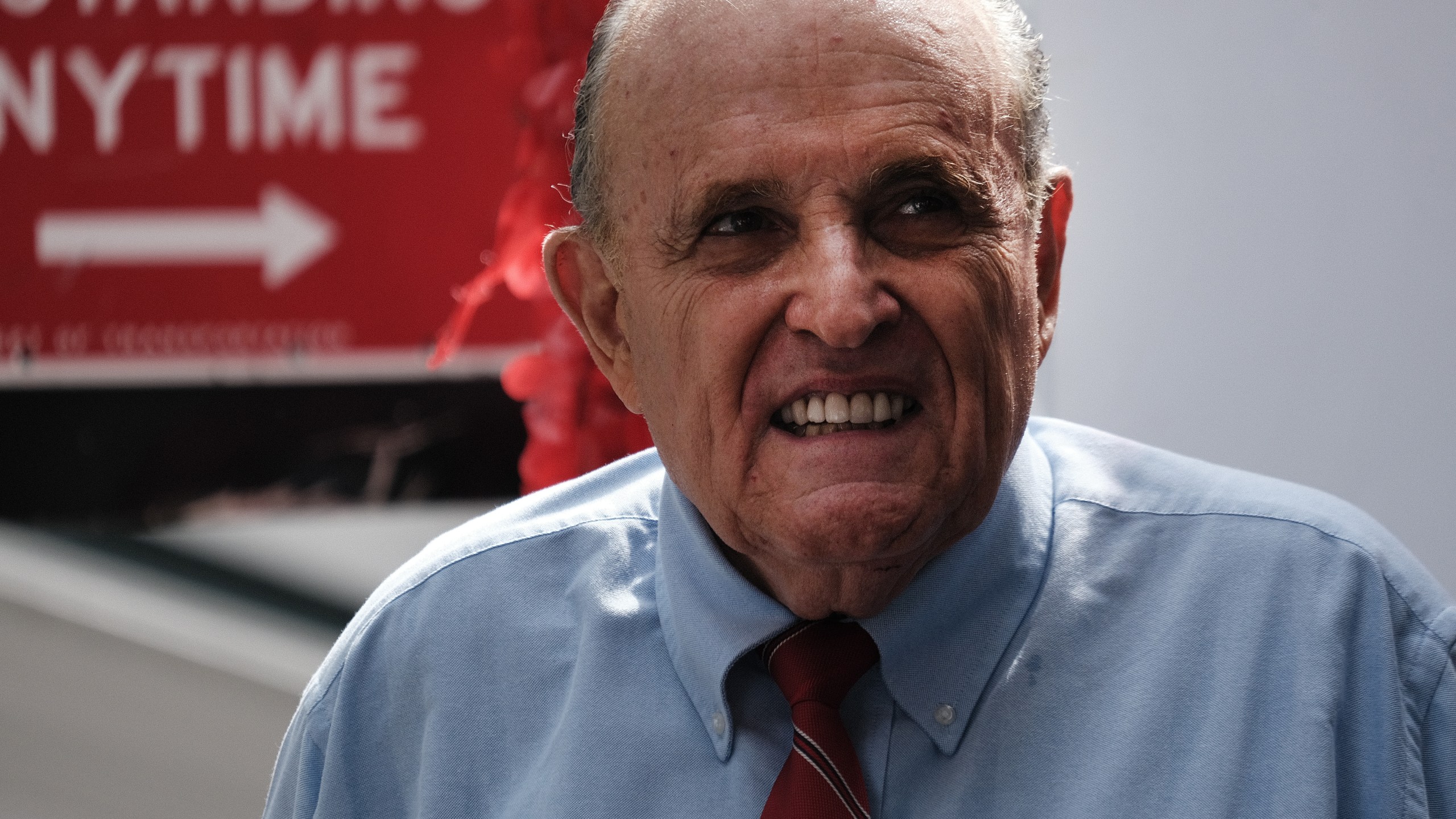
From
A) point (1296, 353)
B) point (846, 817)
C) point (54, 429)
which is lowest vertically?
point (54, 429)

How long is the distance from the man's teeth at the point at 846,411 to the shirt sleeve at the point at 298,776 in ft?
2.04

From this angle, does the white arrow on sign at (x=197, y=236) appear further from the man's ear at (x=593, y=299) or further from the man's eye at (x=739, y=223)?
the man's eye at (x=739, y=223)

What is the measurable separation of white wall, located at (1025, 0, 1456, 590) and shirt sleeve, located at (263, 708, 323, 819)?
3.60 ft

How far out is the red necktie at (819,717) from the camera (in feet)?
3.51

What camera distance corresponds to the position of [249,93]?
2.34 meters

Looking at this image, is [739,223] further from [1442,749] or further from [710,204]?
[1442,749]

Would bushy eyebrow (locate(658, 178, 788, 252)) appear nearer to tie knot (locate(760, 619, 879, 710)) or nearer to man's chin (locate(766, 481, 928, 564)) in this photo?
man's chin (locate(766, 481, 928, 564))

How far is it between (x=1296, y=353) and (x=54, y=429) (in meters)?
2.14

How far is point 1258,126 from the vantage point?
1.72 m

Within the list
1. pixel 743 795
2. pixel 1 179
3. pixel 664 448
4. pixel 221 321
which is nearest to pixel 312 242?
pixel 221 321

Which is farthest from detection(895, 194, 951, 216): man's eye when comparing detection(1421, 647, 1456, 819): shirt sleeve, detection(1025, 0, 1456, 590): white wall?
detection(1025, 0, 1456, 590): white wall

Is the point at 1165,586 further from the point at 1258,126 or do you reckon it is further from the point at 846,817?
the point at 1258,126

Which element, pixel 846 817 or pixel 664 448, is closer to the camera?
pixel 846 817

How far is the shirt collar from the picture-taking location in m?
→ 1.15
